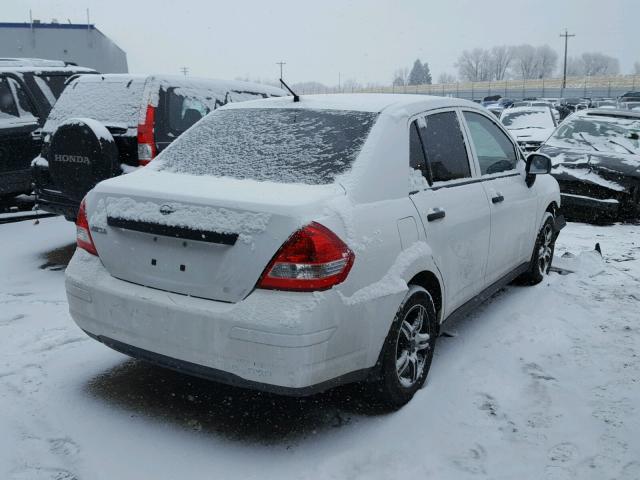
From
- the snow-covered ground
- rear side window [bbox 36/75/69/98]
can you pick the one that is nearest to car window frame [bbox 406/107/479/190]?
the snow-covered ground

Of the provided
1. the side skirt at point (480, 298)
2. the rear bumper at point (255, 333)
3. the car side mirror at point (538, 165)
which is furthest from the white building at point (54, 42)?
the rear bumper at point (255, 333)

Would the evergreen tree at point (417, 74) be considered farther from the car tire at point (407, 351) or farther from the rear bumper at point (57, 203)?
the car tire at point (407, 351)

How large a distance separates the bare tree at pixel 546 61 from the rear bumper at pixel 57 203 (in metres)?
159

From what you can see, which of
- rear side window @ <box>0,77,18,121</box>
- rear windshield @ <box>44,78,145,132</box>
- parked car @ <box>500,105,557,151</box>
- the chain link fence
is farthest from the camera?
the chain link fence

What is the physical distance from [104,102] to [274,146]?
3.67 meters

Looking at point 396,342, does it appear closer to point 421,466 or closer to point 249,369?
point 421,466

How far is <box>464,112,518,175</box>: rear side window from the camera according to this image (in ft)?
14.8

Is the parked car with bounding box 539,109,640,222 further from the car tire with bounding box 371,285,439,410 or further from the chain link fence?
the chain link fence

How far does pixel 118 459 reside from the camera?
2.92 metres

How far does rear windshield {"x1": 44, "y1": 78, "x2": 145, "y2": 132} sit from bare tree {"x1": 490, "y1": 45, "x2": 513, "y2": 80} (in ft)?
508

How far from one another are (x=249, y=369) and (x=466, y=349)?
2076mm

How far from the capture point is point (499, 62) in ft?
494

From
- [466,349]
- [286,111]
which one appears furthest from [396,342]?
[286,111]

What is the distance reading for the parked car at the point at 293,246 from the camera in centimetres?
275
